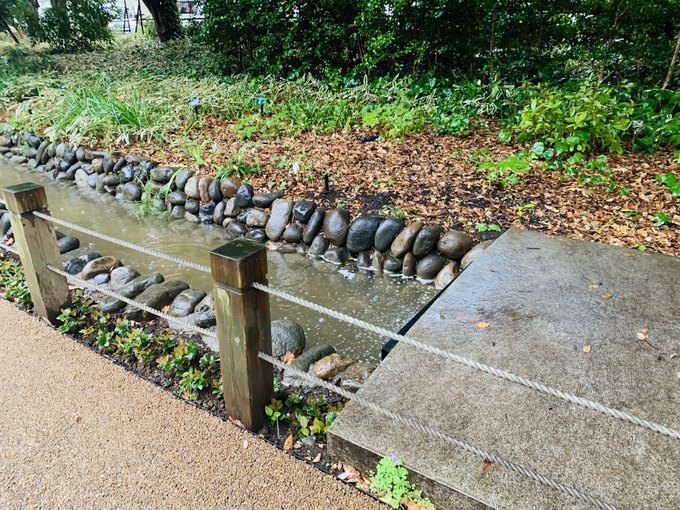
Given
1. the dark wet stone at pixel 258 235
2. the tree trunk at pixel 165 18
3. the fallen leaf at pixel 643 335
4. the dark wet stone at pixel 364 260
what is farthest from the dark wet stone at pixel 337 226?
the tree trunk at pixel 165 18

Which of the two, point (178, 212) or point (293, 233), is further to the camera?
point (178, 212)

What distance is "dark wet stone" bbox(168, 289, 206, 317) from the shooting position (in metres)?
3.44

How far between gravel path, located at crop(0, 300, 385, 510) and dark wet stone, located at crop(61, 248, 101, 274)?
1.54 meters

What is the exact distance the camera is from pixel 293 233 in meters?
4.96

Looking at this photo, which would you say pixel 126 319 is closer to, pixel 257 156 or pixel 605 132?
pixel 257 156

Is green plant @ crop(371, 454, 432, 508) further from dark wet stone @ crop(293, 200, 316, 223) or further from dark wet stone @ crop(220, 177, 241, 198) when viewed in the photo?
dark wet stone @ crop(220, 177, 241, 198)

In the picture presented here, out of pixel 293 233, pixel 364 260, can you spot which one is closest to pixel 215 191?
pixel 293 233

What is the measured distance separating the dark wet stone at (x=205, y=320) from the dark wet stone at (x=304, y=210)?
1846 millimetres

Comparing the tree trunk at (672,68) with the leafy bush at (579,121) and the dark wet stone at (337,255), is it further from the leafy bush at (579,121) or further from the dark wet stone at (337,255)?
the dark wet stone at (337,255)

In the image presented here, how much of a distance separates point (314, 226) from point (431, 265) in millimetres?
1245

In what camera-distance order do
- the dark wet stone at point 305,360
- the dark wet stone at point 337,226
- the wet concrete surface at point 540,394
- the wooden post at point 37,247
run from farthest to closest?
the dark wet stone at point 337,226
the wooden post at point 37,247
the dark wet stone at point 305,360
the wet concrete surface at point 540,394

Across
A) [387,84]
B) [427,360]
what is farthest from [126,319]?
[387,84]

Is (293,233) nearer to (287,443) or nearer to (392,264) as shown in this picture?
Answer: (392,264)

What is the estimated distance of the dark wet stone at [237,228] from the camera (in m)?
5.37
